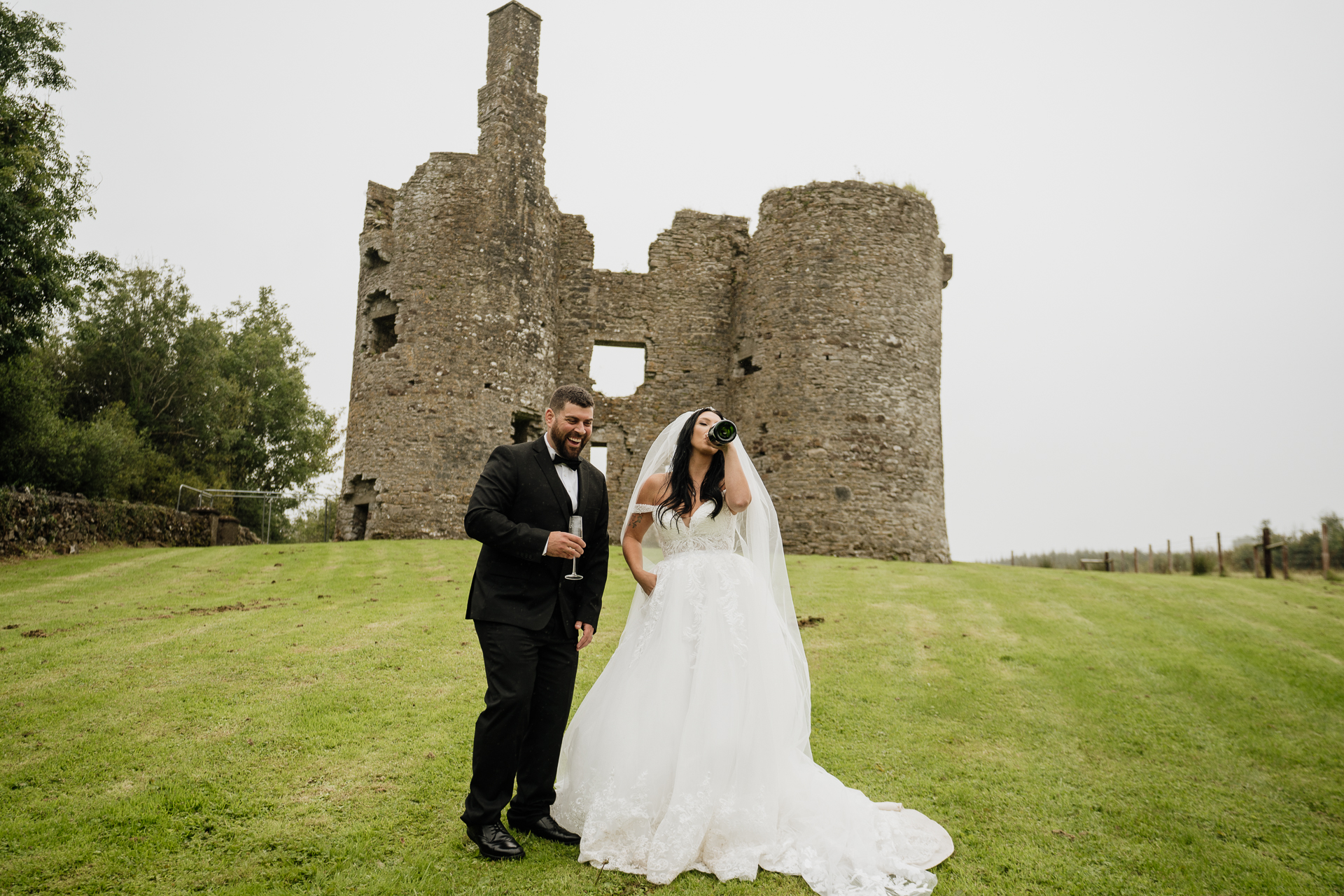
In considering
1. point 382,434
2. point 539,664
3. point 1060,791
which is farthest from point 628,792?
point 382,434

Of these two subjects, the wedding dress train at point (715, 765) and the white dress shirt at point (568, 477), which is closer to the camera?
the wedding dress train at point (715, 765)

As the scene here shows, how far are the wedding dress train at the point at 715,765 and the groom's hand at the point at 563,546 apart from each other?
663 millimetres

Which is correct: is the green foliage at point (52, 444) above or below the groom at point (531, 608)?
above

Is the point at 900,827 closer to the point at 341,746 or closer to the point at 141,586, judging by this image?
the point at 341,746

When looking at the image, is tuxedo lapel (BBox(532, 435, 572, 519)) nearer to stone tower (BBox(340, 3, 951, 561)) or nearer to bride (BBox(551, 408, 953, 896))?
bride (BBox(551, 408, 953, 896))

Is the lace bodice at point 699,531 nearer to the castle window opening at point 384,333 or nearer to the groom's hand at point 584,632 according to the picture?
the groom's hand at point 584,632

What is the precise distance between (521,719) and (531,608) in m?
0.52

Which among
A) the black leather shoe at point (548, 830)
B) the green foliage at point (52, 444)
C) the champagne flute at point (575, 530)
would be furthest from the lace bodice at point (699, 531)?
the green foliage at point (52, 444)

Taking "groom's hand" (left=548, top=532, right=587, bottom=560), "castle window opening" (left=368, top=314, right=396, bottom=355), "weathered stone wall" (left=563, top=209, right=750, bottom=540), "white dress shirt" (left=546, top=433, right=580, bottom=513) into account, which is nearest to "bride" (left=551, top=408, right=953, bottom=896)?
"white dress shirt" (left=546, top=433, right=580, bottom=513)

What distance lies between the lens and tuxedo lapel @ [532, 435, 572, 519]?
4246 mm

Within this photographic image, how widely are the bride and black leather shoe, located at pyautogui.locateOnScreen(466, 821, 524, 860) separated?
318 millimetres

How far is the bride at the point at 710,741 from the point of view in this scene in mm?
3709

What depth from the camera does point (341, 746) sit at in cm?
508

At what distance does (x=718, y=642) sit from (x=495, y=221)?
1698cm
